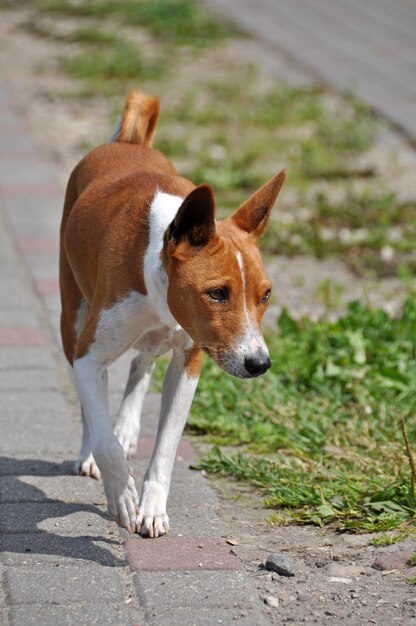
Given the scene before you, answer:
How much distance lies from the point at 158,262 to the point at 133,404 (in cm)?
95

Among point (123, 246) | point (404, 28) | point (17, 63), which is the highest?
point (123, 246)

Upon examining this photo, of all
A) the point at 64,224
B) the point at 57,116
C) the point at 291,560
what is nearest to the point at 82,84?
the point at 57,116

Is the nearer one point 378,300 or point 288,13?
point 378,300

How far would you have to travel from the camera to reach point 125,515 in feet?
12.3

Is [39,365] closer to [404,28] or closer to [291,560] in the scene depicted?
[291,560]

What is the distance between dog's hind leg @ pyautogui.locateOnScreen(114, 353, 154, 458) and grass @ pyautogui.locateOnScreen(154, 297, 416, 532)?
31 centimetres

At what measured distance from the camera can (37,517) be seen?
3994 mm

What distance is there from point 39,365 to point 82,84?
5.41 m

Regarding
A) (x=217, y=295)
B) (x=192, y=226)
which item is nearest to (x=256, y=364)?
(x=217, y=295)

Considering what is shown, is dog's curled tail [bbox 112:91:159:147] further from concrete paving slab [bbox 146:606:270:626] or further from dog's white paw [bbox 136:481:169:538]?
concrete paving slab [bbox 146:606:270:626]

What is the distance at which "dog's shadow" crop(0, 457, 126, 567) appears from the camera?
371 cm

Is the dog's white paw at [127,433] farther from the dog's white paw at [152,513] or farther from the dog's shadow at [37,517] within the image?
the dog's white paw at [152,513]

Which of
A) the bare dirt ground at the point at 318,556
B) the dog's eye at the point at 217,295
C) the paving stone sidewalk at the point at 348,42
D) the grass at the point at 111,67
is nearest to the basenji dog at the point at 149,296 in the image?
the dog's eye at the point at 217,295

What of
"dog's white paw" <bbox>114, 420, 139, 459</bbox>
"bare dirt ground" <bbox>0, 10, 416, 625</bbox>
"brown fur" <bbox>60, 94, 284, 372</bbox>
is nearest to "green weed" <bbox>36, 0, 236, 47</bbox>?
"bare dirt ground" <bbox>0, 10, 416, 625</bbox>
